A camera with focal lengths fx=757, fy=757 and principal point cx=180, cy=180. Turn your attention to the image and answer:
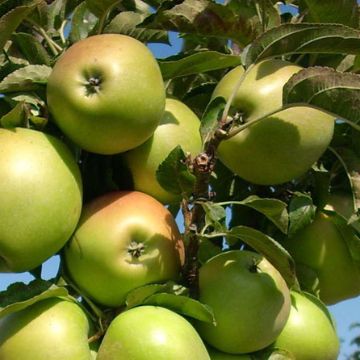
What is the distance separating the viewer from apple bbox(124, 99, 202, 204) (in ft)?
3.72

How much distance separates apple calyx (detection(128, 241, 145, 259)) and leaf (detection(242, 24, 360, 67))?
0.29 meters

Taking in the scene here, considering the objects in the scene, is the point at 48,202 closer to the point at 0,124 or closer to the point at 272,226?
the point at 0,124

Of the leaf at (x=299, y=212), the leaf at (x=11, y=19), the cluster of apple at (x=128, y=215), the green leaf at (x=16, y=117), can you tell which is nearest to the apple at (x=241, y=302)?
the cluster of apple at (x=128, y=215)

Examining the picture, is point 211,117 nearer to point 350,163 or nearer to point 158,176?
point 158,176

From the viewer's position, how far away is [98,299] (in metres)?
1.06

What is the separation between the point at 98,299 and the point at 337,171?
48 centimetres

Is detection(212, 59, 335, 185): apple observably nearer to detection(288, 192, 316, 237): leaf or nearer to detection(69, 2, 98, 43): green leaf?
detection(288, 192, 316, 237): leaf

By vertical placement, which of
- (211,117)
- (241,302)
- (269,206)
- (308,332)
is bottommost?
(308,332)

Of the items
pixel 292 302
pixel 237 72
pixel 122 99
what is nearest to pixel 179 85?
pixel 237 72

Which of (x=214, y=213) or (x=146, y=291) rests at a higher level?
(x=214, y=213)

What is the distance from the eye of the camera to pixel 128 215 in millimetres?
1073

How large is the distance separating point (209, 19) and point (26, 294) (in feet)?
1.62

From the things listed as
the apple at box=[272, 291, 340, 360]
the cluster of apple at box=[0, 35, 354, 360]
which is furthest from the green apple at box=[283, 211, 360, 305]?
→ the cluster of apple at box=[0, 35, 354, 360]

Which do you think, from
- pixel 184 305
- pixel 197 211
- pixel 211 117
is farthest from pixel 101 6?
pixel 184 305
